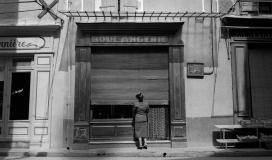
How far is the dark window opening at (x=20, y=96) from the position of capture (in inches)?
445

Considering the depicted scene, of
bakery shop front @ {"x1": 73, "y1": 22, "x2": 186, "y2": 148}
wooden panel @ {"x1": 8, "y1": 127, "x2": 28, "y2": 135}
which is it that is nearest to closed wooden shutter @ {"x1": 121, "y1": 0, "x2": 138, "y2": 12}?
bakery shop front @ {"x1": 73, "y1": 22, "x2": 186, "y2": 148}

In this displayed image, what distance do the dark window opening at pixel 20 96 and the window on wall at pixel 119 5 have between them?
351cm

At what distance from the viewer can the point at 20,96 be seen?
37.4 ft

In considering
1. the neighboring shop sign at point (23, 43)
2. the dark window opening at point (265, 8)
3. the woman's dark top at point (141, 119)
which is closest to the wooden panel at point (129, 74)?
the woman's dark top at point (141, 119)

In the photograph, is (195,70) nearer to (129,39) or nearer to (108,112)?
(129,39)

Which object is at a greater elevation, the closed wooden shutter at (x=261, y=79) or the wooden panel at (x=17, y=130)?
the closed wooden shutter at (x=261, y=79)

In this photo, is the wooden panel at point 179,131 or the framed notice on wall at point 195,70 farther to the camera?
the framed notice on wall at point 195,70

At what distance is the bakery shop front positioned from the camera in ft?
36.1

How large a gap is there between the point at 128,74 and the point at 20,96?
12.6ft

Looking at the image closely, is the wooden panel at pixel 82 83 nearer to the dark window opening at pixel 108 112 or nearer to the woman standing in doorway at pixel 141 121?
the dark window opening at pixel 108 112

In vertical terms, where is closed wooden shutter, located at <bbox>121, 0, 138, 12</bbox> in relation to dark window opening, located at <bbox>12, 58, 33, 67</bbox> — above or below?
above

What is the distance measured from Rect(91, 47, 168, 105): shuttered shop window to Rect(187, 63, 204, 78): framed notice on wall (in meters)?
0.80

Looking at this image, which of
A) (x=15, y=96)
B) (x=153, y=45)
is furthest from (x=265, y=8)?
(x=15, y=96)

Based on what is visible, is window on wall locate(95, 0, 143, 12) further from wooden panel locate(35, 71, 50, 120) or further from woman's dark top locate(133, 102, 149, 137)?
woman's dark top locate(133, 102, 149, 137)
